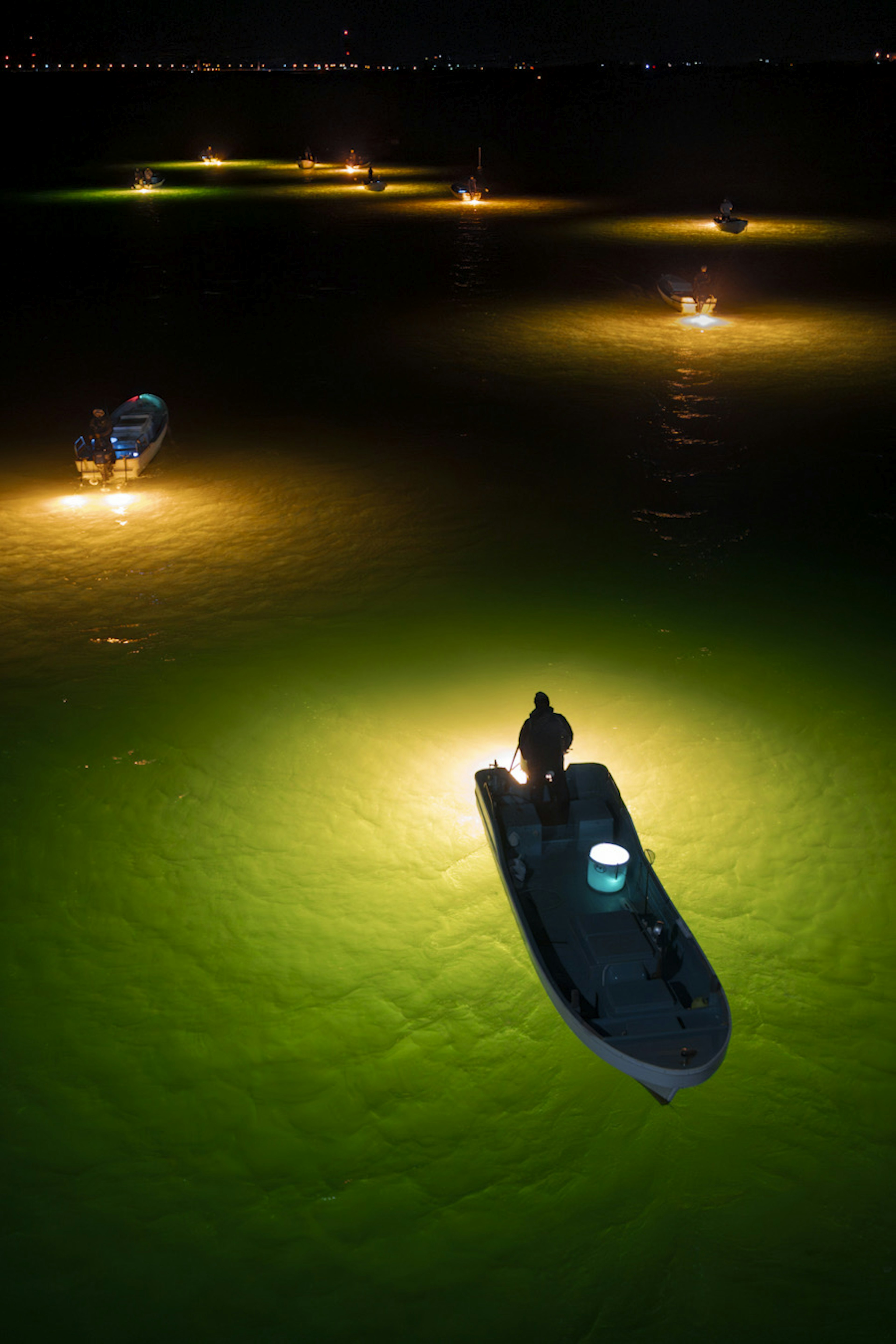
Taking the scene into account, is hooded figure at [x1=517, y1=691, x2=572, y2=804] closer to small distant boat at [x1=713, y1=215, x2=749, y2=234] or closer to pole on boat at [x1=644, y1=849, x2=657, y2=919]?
pole on boat at [x1=644, y1=849, x2=657, y2=919]

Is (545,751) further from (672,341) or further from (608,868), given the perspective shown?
(672,341)

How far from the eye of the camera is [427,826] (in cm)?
1187

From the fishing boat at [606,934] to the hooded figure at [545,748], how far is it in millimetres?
196

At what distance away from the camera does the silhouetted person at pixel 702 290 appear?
33.0 metres

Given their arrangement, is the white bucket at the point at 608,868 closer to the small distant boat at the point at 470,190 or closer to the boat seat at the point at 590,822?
the boat seat at the point at 590,822

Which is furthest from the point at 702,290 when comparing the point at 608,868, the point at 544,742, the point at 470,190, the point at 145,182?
the point at 145,182

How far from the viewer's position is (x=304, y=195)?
6241cm

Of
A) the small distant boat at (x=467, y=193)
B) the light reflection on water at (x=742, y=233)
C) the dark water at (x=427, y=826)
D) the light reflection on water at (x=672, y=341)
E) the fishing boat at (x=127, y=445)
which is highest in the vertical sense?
the small distant boat at (x=467, y=193)

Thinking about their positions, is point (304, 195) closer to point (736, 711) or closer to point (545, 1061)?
point (736, 711)

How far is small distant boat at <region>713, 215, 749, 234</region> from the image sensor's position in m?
48.3

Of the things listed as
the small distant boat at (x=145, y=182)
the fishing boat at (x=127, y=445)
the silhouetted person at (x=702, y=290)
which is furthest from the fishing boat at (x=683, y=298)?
the small distant boat at (x=145, y=182)

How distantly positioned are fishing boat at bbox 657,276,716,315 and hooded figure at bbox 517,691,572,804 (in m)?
26.1

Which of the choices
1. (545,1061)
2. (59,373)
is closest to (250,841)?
(545,1061)

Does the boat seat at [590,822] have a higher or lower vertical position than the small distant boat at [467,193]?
lower
